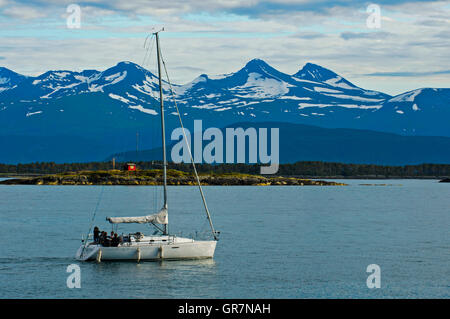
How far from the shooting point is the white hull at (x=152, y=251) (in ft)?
168

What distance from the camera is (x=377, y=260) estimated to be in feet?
188

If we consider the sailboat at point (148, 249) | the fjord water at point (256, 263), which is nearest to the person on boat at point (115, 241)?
the sailboat at point (148, 249)

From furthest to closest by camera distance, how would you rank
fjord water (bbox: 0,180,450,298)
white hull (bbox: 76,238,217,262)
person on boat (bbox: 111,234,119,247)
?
1. person on boat (bbox: 111,234,119,247)
2. white hull (bbox: 76,238,217,262)
3. fjord water (bbox: 0,180,450,298)

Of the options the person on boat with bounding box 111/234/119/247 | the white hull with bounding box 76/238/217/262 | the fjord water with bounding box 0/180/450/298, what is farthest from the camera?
the person on boat with bounding box 111/234/119/247

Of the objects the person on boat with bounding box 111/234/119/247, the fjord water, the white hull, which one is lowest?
the fjord water

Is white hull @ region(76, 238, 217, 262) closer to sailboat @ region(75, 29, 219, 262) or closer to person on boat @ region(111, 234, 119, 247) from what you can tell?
sailboat @ region(75, 29, 219, 262)

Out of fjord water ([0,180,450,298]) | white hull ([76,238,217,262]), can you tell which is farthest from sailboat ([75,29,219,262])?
fjord water ([0,180,450,298])

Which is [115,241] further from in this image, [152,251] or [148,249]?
[152,251]

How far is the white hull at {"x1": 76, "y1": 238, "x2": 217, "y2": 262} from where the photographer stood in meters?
51.3

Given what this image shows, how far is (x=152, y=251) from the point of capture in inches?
2041

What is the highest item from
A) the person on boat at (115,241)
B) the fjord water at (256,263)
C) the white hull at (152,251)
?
the person on boat at (115,241)

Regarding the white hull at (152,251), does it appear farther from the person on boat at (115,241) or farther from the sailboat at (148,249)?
the person on boat at (115,241)

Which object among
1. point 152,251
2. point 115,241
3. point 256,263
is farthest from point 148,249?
point 256,263
